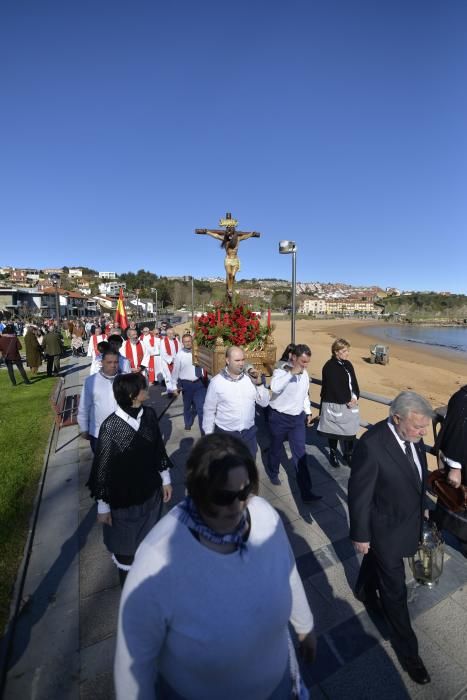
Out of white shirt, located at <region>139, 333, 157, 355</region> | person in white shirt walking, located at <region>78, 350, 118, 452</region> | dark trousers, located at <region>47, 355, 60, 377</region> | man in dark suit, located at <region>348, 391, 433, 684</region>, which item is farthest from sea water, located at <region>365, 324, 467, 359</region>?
person in white shirt walking, located at <region>78, 350, 118, 452</region>

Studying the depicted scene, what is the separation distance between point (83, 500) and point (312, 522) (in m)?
2.80

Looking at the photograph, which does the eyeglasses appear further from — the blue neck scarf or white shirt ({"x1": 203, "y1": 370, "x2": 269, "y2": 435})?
white shirt ({"x1": 203, "y1": 370, "x2": 269, "y2": 435})

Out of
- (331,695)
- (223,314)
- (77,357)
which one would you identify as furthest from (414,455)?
(77,357)

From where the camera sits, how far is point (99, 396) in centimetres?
386

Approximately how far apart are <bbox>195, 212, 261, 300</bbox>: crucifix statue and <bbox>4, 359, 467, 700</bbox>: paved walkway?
4022 millimetres

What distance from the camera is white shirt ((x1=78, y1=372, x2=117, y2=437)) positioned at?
12.6ft

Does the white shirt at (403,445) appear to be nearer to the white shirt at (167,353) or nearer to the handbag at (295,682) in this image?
the handbag at (295,682)

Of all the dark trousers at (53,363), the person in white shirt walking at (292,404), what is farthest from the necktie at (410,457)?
the dark trousers at (53,363)

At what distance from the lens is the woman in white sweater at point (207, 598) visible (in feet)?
3.67

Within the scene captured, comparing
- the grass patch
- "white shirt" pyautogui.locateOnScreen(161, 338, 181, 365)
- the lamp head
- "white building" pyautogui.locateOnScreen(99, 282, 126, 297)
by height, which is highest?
"white building" pyautogui.locateOnScreen(99, 282, 126, 297)

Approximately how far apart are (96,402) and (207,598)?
10.3 feet

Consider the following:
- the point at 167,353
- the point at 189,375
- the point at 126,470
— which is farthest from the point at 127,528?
the point at 167,353

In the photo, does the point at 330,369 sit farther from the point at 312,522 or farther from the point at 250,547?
the point at 250,547

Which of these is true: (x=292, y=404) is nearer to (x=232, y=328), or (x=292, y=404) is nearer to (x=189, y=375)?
(x=232, y=328)
